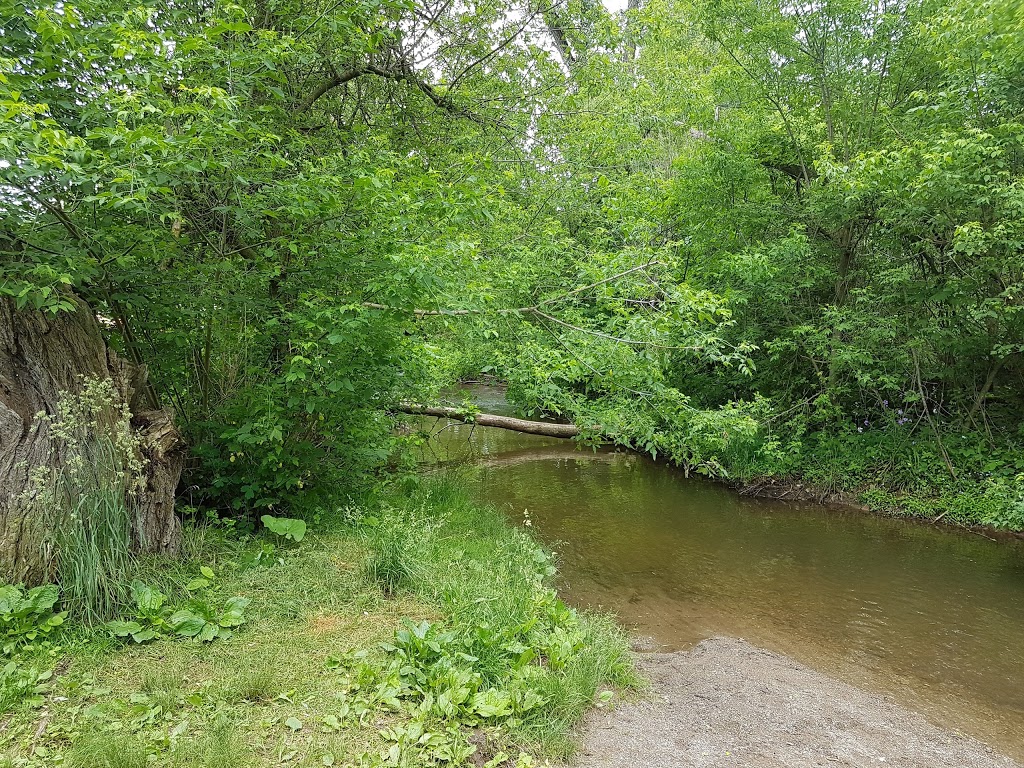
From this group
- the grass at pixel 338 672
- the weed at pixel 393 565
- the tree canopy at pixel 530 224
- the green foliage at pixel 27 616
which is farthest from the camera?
the weed at pixel 393 565

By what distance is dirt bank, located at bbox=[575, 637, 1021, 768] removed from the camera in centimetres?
325

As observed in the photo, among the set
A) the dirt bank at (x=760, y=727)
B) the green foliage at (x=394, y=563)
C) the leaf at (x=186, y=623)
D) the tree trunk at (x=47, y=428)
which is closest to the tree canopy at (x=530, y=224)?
the tree trunk at (x=47, y=428)

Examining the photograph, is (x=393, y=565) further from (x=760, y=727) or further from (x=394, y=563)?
(x=760, y=727)

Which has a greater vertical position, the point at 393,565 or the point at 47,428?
the point at 47,428

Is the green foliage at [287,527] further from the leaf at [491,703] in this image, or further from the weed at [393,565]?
the leaf at [491,703]

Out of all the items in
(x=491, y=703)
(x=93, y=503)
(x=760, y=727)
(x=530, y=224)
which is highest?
(x=530, y=224)

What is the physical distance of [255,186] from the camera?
4.27m

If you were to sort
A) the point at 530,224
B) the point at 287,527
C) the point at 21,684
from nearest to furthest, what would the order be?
the point at 21,684, the point at 287,527, the point at 530,224

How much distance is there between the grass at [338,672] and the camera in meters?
2.45

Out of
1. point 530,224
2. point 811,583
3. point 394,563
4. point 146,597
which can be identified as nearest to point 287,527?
point 394,563

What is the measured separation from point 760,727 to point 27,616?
4.21 meters

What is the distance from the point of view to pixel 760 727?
3641 millimetres

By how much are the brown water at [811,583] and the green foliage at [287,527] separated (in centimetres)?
264

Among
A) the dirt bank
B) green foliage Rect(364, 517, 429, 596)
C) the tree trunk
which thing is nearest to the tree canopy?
the tree trunk
